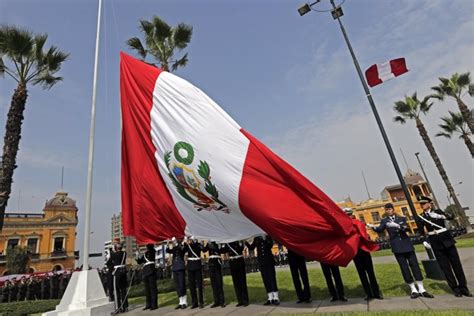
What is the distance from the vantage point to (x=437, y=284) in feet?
20.5

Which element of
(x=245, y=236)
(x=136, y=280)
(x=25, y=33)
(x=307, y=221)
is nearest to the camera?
(x=307, y=221)

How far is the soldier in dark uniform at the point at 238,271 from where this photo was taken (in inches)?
263

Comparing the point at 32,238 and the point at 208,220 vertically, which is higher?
the point at 32,238

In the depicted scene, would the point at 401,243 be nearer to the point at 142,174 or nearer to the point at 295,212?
the point at 295,212

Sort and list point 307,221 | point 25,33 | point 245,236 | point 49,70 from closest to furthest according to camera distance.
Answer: point 307,221 < point 245,236 < point 25,33 < point 49,70

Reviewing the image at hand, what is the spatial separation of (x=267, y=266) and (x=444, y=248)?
11.7ft

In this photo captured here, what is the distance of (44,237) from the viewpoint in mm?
44438

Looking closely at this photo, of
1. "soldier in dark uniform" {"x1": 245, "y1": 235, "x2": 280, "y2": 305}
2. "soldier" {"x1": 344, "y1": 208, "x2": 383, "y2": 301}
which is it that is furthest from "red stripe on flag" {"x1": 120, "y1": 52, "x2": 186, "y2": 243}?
"soldier" {"x1": 344, "y1": 208, "x2": 383, "y2": 301}

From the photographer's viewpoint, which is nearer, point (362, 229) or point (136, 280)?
point (362, 229)

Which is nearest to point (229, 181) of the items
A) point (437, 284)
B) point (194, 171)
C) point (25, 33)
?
point (194, 171)

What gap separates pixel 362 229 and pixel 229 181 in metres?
2.77

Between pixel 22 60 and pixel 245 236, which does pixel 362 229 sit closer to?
pixel 245 236

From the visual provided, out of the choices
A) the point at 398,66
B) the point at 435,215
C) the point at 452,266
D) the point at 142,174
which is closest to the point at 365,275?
the point at 452,266

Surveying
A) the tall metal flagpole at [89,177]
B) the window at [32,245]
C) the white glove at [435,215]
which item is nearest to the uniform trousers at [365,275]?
the white glove at [435,215]
